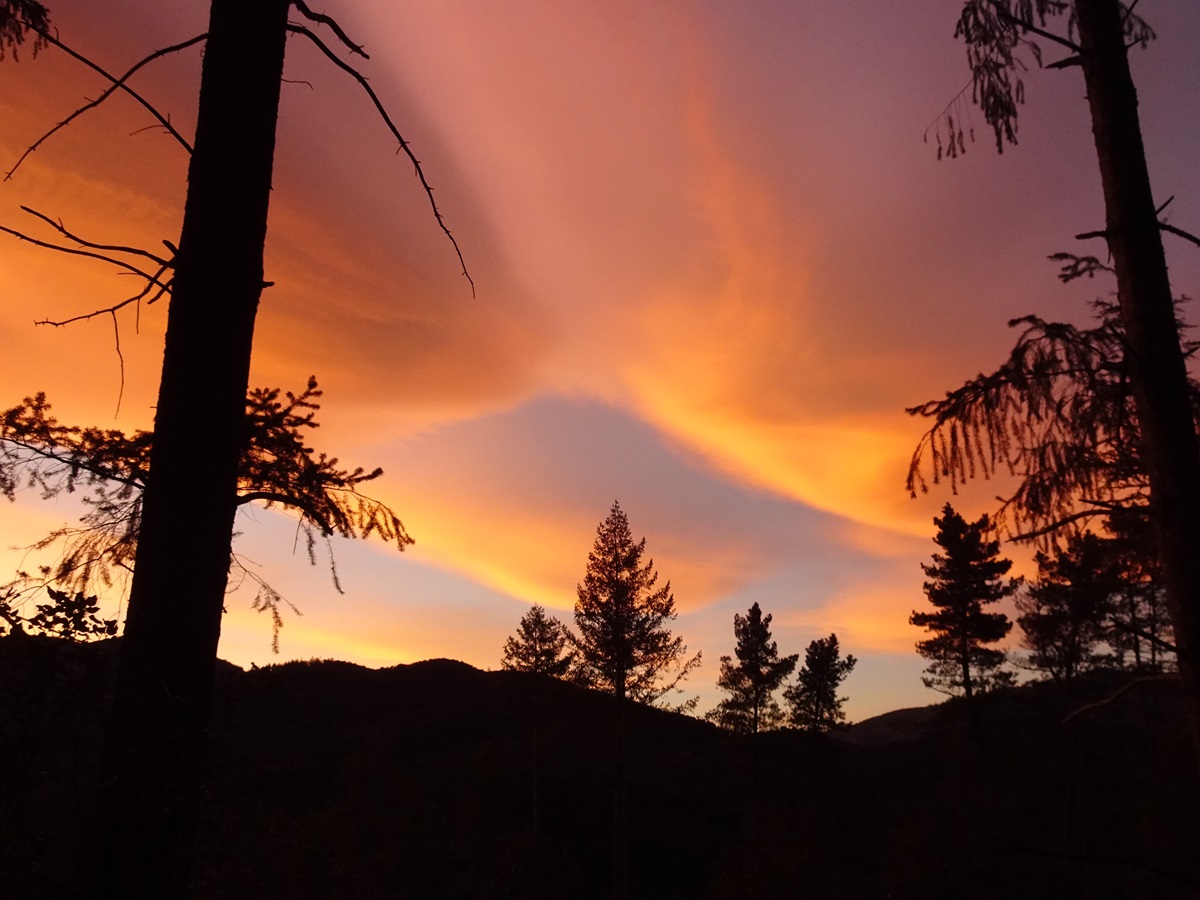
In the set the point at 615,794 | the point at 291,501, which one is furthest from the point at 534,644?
the point at 291,501

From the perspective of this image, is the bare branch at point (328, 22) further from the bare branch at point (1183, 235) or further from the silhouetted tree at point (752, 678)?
the silhouetted tree at point (752, 678)

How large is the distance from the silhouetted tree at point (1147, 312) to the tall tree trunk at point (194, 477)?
5.27 m

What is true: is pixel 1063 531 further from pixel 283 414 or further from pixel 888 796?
pixel 888 796

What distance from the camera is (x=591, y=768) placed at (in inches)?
2148

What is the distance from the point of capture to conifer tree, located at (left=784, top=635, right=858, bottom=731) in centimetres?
6103

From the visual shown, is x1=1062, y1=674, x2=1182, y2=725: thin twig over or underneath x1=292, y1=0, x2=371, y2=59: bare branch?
underneath

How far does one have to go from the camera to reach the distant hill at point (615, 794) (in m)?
5.73

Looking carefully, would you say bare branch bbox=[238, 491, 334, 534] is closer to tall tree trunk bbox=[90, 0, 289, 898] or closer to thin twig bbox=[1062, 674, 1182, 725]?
tall tree trunk bbox=[90, 0, 289, 898]

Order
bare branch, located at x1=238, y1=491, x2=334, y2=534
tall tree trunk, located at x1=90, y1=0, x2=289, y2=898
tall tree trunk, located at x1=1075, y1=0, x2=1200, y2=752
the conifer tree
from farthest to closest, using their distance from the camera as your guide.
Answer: the conifer tree
bare branch, located at x1=238, y1=491, x2=334, y2=534
tall tree trunk, located at x1=1075, y1=0, x2=1200, y2=752
tall tree trunk, located at x1=90, y1=0, x2=289, y2=898

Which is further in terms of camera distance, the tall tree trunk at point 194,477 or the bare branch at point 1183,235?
the bare branch at point 1183,235

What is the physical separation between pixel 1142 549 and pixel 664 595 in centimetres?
2920

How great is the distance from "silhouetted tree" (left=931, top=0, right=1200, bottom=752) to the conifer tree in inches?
2324

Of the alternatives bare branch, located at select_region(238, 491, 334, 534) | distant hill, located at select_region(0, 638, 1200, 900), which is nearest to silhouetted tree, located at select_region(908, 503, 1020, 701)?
distant hill, located at select_region(0, 638, 1200, 900)

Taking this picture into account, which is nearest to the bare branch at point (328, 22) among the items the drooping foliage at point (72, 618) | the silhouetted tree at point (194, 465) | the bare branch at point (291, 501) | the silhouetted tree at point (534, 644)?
the silhouetted tree at point (194, 465)
